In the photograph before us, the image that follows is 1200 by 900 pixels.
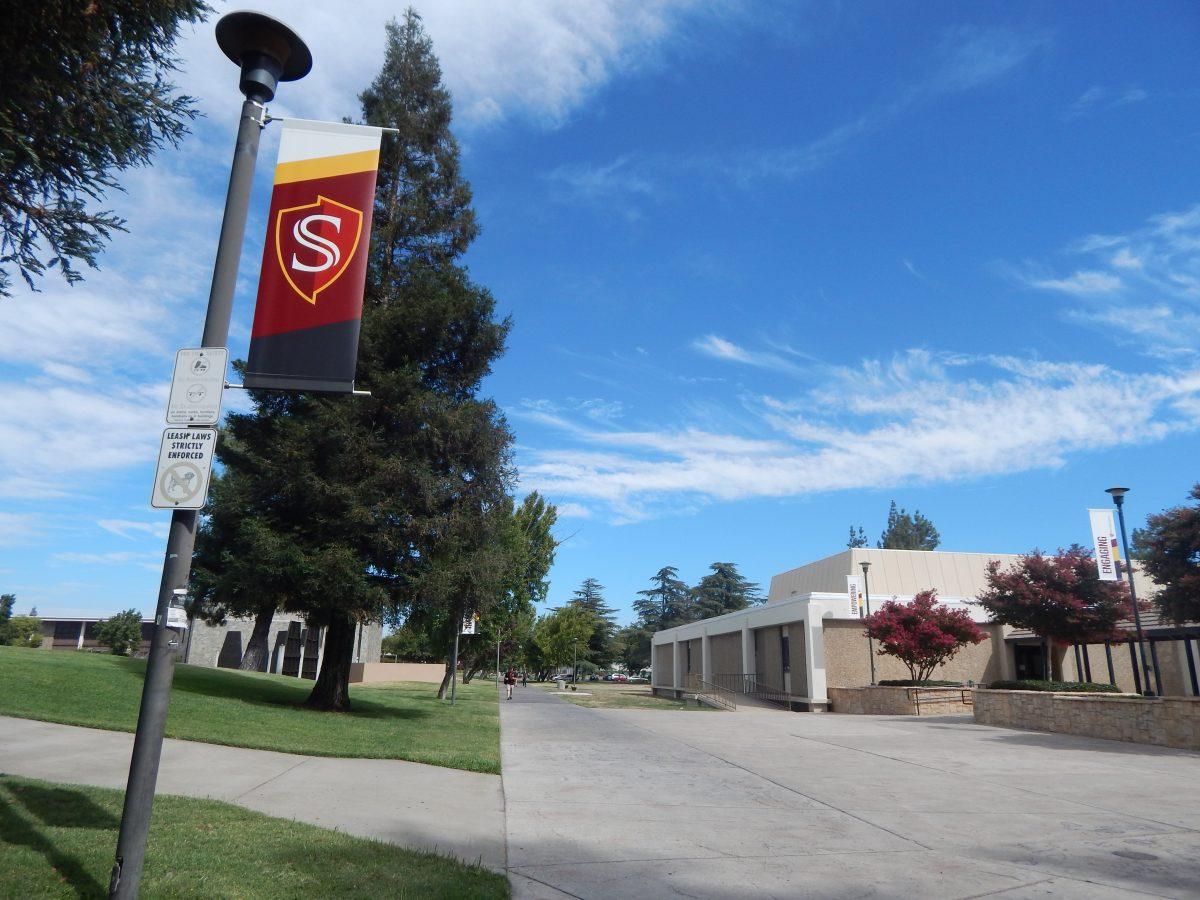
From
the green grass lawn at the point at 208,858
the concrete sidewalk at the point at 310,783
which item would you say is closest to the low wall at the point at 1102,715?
the concrete sidewalk at the point at 310,783

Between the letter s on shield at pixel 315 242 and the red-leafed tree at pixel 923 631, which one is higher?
the letter s on shield at pixel 315 242

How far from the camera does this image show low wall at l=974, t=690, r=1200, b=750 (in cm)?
1574

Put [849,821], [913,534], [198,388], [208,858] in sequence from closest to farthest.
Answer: [198,388], [208,858], [849,821], [913,534]

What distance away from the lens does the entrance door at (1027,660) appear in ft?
110

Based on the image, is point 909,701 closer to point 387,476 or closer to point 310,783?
point 387,476

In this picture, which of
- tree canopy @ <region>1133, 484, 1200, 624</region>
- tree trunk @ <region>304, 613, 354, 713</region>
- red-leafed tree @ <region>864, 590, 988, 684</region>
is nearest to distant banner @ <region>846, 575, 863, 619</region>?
red-leafed tree @ <region>864, 590, 988, 684</region>

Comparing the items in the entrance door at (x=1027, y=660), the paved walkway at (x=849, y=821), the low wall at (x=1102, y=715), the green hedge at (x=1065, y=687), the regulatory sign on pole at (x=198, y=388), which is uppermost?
the regulatory sign on pole at (x=198, y=388)

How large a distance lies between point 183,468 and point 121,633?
45791 millimetres

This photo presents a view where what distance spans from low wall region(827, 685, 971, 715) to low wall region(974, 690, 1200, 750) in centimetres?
441

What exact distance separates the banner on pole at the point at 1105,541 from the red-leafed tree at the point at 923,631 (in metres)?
7.47

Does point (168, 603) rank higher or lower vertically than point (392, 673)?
higher

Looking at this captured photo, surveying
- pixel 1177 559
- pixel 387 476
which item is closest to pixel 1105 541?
pixel 1177 559

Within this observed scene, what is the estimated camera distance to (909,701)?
27.0m

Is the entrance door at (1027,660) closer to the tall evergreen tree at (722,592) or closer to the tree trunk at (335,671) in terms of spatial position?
the tree trunk at (335,671)
